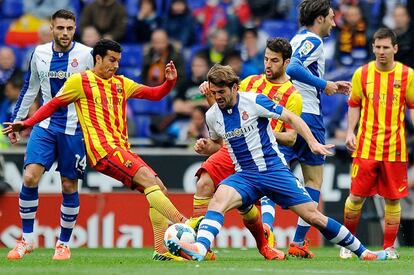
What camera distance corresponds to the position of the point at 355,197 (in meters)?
11.0

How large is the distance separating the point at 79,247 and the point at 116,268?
185 inches

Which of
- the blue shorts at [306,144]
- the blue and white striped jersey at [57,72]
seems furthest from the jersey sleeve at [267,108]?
the blue and white striped jersey at [57,72]

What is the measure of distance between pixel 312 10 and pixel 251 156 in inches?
77.8

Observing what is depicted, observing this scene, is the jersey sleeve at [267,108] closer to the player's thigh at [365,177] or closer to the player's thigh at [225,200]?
the player's thigh at [225,200]

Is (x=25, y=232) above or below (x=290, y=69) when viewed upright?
below

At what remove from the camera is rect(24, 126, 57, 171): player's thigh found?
10.9m

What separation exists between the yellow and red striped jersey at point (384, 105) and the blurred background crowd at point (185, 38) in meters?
4.52

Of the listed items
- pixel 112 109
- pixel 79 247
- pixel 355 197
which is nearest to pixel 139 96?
pixel 112 109

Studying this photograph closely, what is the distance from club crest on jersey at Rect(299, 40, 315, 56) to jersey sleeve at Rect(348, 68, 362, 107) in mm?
559

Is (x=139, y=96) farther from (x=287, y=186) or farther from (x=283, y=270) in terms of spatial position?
(x=283, y=270)

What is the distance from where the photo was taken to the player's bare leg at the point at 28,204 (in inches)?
427

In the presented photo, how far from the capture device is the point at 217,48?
16.6 meters

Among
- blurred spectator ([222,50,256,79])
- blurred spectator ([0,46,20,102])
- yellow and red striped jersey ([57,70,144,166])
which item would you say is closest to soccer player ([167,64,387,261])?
yellow and red striped jersey ([57,70,144,166])

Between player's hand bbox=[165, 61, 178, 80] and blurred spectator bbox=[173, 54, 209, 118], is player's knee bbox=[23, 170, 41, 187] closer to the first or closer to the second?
player's hand bbox=[165, 61, 178, 80]
